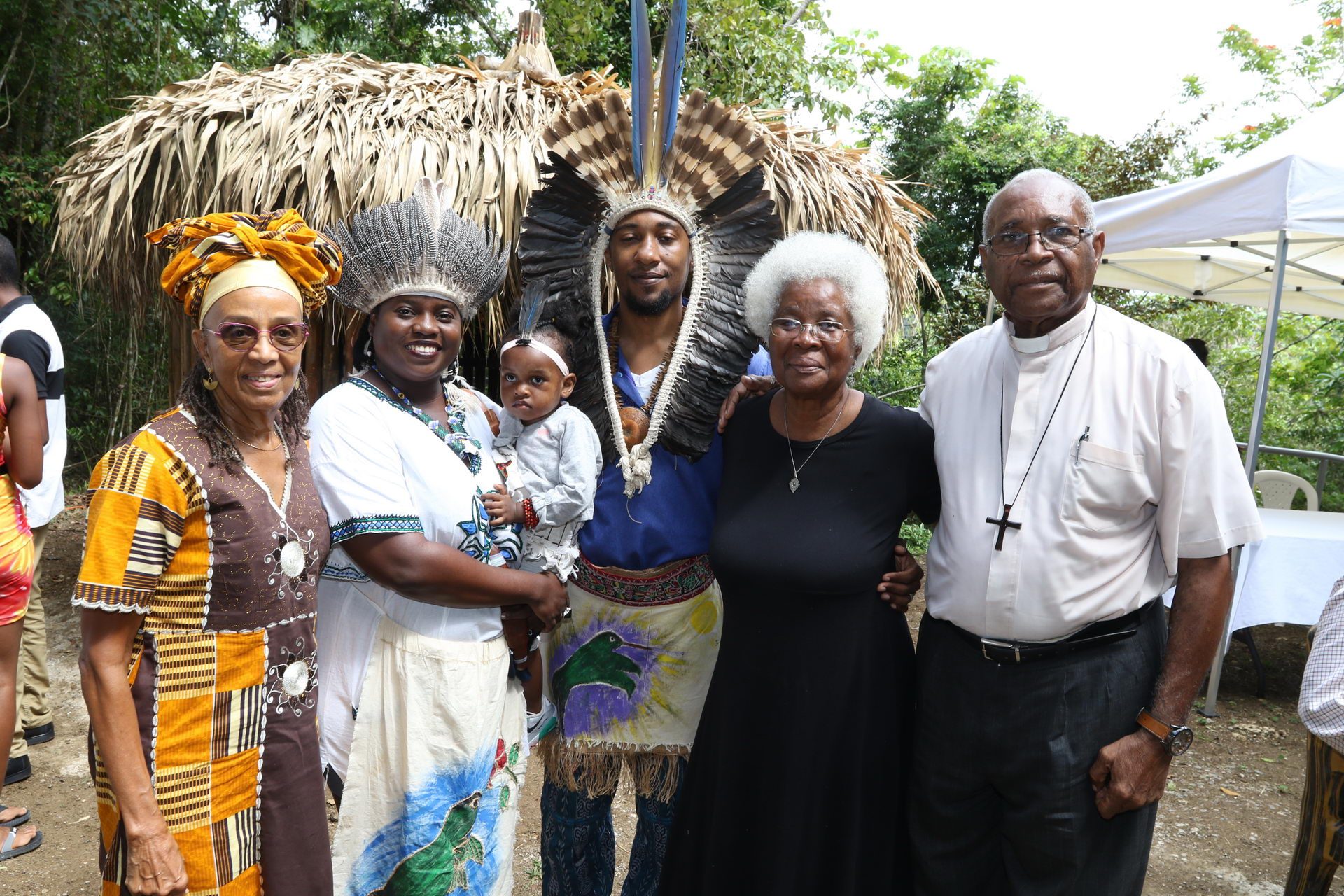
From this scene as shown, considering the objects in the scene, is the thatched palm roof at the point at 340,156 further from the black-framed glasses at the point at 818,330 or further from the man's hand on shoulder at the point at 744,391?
the black-framed glasses at the point at 818,330

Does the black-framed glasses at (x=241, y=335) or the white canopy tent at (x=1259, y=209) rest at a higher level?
the white canopy tent at (x=1259, y=209)

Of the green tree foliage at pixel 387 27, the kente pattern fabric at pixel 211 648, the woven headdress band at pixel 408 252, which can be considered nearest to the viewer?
the kente pattern fabric at pixel 211 648

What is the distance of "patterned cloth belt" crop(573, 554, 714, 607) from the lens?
259cm

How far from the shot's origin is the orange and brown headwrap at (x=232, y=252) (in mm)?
1892

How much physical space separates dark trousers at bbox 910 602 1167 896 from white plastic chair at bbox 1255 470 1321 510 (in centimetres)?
639

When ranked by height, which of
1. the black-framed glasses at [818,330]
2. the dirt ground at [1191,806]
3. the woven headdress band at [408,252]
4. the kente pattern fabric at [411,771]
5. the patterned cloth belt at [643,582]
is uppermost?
the woven headdress band at [408,252]

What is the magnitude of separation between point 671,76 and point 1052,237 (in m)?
1.27

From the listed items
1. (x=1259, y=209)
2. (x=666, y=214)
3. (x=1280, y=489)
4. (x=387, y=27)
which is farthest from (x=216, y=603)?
(x=387, y=27)

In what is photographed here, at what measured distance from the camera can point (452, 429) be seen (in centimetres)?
236

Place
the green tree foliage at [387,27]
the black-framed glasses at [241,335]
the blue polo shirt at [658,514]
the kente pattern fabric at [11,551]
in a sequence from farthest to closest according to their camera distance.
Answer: the green tree foliage at [387,27] → the kente pattern fabric at [11,551] → the blue polo shirt at [658,514] → the black-framed glasses at [241,335]

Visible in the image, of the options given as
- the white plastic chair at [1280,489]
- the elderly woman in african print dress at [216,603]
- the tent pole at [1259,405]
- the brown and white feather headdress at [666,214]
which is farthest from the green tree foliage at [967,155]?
the elderly woman in african print dress at [216,603]

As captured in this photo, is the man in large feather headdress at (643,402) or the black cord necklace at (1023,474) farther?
the man in large feather headdress at (643,402)

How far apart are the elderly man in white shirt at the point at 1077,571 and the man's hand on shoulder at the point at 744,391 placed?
655 mm

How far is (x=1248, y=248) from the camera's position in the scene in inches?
283
